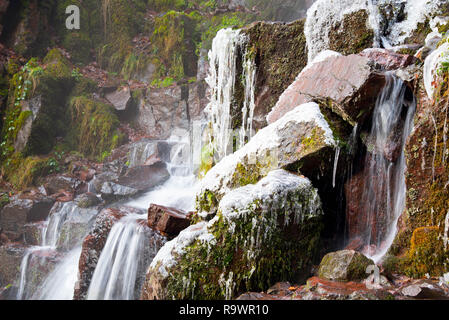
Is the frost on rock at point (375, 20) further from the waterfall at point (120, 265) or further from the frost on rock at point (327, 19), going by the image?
the waterfall at point (120, 265)

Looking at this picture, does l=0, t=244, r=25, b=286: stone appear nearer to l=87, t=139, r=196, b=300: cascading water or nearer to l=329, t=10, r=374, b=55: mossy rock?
l=87, t=139, r=196, b=300: cascading water

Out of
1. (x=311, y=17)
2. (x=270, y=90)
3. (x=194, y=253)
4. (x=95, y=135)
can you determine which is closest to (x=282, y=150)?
(x=194, y=253)

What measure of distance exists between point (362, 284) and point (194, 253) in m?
1.69

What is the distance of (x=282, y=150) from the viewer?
4.34 m

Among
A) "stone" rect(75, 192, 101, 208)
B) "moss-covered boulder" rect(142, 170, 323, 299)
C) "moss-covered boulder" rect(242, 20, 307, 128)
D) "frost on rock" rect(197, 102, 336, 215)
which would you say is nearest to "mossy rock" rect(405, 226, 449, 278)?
"moss-covered boulder" rect(142, 170, 323, 299)

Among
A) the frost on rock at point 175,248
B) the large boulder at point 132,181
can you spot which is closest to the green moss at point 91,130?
the large boulder at point 132,181

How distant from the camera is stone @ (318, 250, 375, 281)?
10.6 ft

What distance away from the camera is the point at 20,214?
9.21m

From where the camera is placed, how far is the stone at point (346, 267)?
3238 millimetres

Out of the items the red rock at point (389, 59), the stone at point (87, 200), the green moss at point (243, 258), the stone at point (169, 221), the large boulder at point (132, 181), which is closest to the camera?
the green moss at point (243, 258)

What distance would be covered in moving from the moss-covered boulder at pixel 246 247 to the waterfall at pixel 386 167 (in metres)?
0.79

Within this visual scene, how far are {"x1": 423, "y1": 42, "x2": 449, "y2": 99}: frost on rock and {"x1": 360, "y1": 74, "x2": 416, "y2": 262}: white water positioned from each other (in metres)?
0.41
